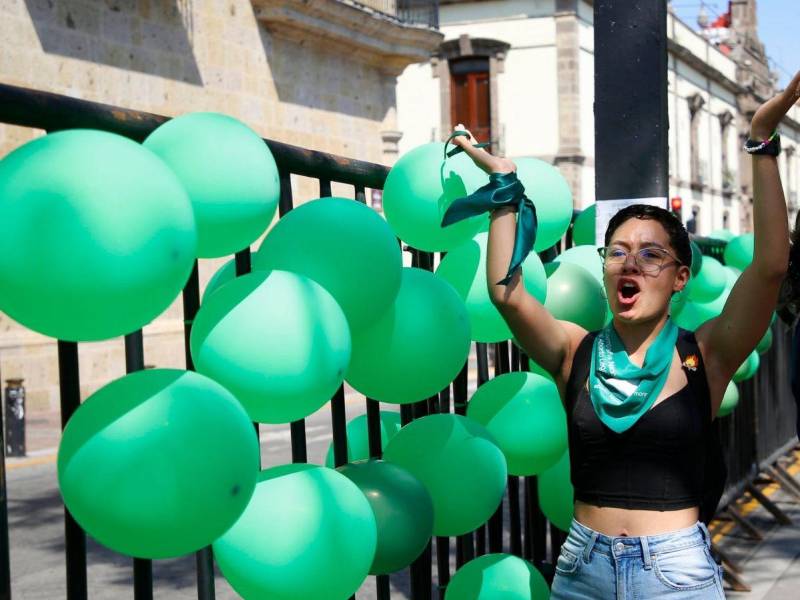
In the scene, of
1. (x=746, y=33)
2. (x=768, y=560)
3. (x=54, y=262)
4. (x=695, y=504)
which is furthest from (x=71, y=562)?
(x=746, y=33)

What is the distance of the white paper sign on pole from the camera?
4047 millimetres

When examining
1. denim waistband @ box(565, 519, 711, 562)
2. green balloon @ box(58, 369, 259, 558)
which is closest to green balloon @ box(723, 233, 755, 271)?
denim waistband @ box(565, 519, 711, 562)

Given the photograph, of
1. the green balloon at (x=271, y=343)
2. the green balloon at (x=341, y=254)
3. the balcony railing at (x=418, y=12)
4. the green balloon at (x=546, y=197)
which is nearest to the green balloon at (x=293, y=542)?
the green balloon at (x=271, y=343)

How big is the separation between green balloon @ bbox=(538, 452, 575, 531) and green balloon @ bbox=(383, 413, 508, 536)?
1.89ft

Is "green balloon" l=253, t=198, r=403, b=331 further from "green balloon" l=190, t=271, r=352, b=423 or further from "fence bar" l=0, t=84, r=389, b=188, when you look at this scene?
"fence bar" l=0, t=84, r=389, b=188

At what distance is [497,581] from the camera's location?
3.35 meters

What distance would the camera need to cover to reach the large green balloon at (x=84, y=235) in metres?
1.94

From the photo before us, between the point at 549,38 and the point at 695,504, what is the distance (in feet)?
98.7

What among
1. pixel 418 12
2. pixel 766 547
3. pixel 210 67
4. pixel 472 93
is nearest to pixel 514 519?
pixel 766 547

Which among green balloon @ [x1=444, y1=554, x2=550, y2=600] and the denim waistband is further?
green balloon @ [x1=444, y1=554, x2=550, y2=600]

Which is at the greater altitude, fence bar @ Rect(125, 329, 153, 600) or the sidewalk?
fence bar @ Rect(125, 329, 153, 600)

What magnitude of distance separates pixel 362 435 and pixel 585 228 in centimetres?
151

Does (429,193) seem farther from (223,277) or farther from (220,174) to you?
(220,174)

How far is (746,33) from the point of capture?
52.8 meters
